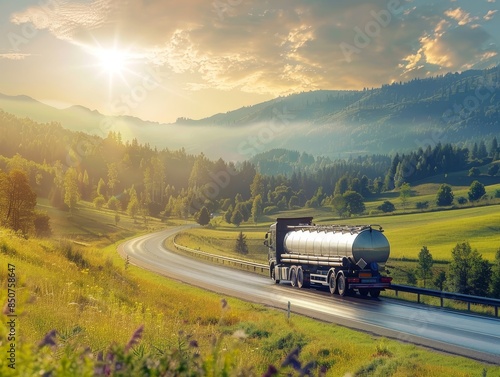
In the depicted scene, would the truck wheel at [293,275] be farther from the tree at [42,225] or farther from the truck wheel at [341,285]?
the tree at [42,225]

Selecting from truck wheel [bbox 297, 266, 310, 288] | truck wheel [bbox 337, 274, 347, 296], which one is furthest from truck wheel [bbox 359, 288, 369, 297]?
truck wheel [bbox 297, 266, 310, 288]

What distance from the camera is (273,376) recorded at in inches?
141

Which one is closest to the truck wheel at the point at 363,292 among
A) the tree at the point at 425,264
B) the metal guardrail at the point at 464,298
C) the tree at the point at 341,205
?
the metal guardrail at the point at 464,298

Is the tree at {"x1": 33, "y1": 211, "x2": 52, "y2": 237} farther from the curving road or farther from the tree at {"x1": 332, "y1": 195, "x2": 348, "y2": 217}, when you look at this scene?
the tree at {"x1": 332, "y1": 195, "x2": 348, "y2": 217}

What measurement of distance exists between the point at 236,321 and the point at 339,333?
4.46 metres

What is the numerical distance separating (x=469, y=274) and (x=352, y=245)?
122 feet

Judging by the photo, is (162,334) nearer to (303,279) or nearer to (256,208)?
(303,279)

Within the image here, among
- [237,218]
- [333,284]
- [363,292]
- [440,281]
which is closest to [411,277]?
[440,281]

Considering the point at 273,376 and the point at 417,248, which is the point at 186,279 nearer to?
the point at 273,376

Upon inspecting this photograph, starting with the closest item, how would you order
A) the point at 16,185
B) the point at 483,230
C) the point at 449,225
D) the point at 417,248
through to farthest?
the point at 16,185, the point at 417,248, the point at 483,230, the point at 449,225

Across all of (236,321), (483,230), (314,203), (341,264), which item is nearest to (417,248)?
(483,230)

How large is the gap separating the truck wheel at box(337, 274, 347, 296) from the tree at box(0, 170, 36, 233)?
38.8 meters

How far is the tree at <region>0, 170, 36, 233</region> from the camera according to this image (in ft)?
198

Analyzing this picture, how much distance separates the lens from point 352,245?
33.2m
